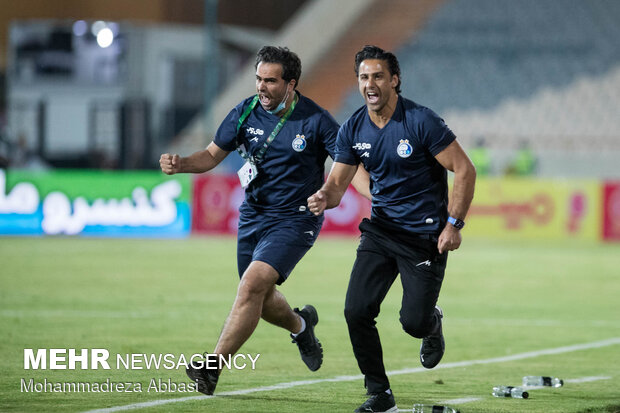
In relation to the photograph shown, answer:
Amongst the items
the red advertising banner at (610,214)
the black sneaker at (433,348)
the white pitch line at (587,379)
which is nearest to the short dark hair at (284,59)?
the black sneaker at (433,348)

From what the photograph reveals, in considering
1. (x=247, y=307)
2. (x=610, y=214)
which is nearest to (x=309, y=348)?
(x=247, y=307)

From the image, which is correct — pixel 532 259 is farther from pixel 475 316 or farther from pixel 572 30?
pixel 572 30

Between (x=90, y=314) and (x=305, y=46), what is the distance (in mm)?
30392

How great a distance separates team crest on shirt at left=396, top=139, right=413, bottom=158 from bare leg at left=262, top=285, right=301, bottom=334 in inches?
60.8

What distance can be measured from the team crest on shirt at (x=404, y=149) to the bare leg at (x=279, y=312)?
1.55m

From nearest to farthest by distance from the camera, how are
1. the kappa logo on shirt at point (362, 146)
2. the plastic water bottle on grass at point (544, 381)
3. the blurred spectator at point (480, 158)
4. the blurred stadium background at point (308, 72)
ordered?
the kappa logo on shirt at point (362, 146)
the plastic water bottle on grass at point (544, 381)
the blurred spectator at point (480, 158)
the blurred stadium background at point (308, 72)

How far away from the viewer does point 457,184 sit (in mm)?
7633

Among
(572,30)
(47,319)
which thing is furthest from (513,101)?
(47,319)

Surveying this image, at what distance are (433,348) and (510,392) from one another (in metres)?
0.68

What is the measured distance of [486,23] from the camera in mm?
42312

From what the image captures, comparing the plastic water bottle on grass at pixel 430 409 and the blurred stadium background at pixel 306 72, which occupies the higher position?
the blurred stadium background at pixel 306 72

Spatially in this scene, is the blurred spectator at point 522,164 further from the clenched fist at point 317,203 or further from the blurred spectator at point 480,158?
the clenched fist at point 317,203

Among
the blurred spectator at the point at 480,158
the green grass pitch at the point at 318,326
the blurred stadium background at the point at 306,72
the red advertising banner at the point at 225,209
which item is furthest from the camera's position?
the blurred stadium background at the point at 306,72

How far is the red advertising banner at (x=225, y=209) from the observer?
25.7m
